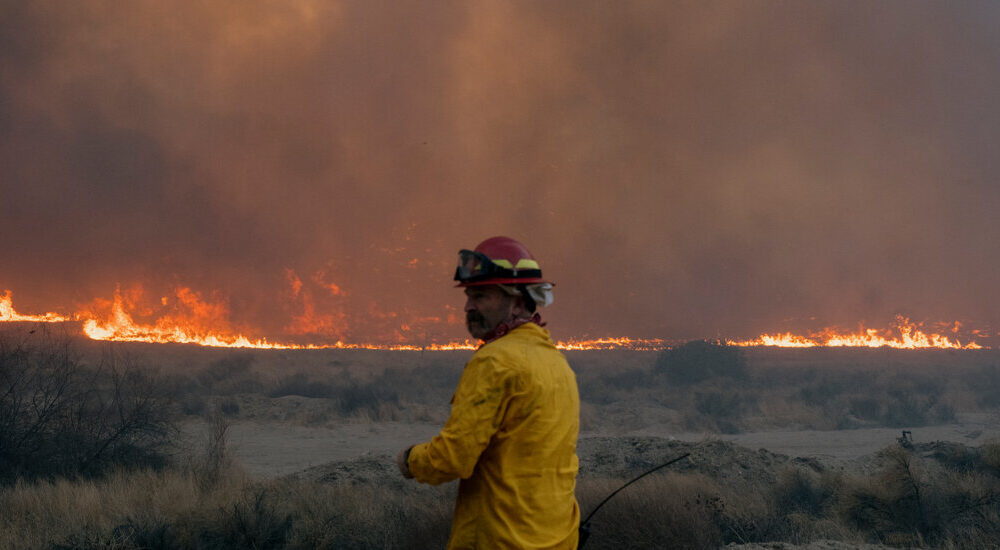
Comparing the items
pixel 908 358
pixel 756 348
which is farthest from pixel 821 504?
pixel 908 358

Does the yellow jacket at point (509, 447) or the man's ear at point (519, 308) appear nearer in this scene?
the yellow jacket at point (509, 447)

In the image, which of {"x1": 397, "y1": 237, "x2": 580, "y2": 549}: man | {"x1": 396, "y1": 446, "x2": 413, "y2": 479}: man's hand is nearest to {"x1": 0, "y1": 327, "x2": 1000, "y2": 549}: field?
{"x1": 397, "y1": 237, "x2": 580, "y2": 549}: man

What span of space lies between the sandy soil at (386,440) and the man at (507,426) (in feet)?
44.8

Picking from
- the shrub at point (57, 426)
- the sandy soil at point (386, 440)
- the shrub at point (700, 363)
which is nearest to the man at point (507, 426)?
the shrub at point (57, 426)

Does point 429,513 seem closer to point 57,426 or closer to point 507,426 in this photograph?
point 507,426

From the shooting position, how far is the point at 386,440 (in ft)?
72.2

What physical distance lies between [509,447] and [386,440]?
20036 millimetres

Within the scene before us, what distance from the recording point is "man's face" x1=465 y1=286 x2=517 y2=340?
2980mm

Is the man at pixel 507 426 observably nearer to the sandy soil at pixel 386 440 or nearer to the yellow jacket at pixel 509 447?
the yellow jacket at pixel 509 447

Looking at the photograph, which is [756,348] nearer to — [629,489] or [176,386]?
[176,386]

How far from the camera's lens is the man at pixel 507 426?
8.63ft

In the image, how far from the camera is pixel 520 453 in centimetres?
277

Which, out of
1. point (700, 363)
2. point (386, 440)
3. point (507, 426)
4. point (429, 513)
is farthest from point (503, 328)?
point (700, 363)

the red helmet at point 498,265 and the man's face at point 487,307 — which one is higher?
the red helmet at point 498,265
